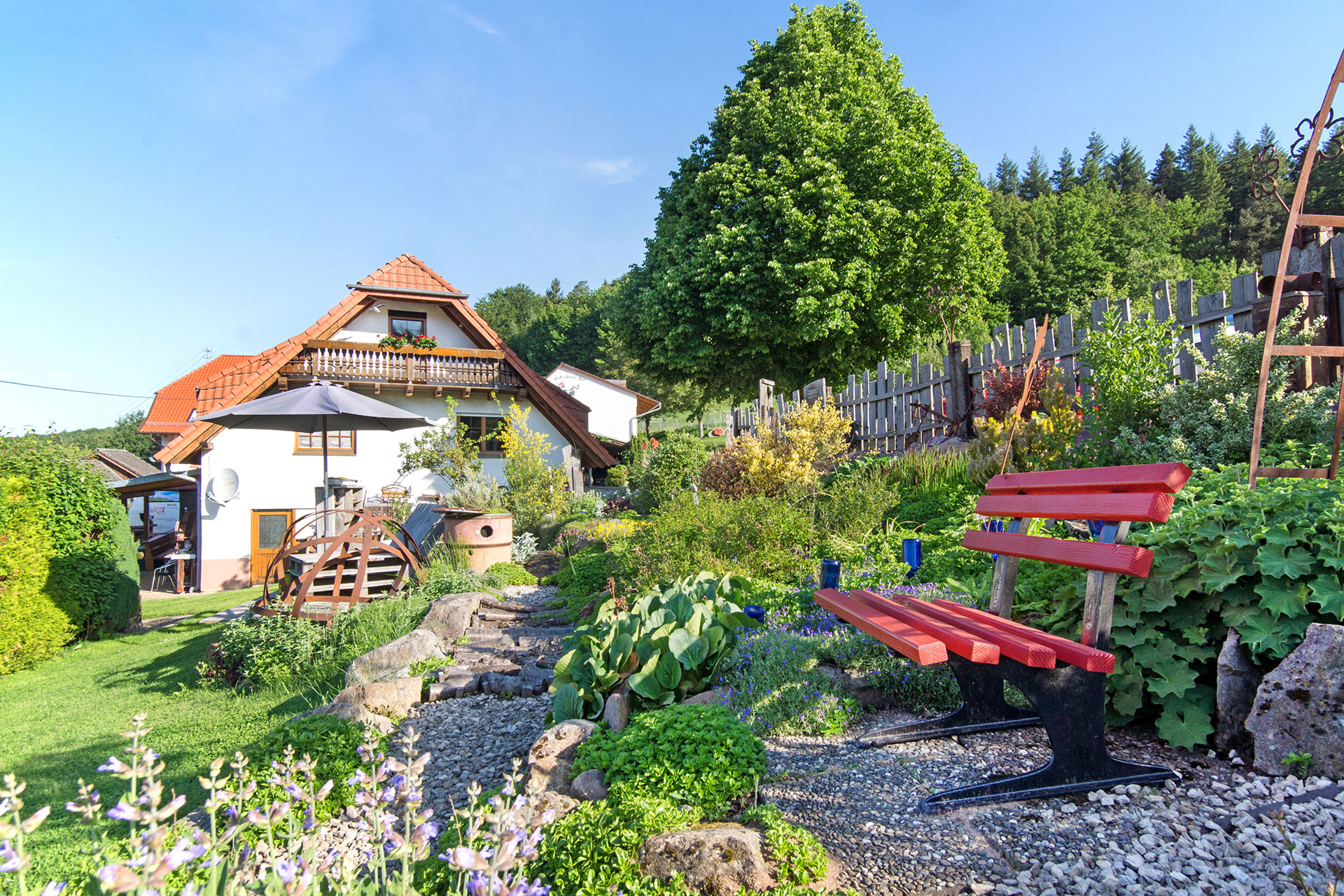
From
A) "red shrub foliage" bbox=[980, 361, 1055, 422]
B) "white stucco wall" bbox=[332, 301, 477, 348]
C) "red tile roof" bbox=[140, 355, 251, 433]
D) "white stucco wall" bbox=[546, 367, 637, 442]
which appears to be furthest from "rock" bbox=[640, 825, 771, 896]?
"white stucco wall" bbox=[546, 367, 637, 442]

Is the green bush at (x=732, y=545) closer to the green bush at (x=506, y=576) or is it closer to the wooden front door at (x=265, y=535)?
the green bush at (x=506, y=576)

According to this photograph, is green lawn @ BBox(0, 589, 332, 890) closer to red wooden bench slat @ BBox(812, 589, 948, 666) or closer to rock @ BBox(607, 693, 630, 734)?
rock @ BBox(607, 693, 630, 734)

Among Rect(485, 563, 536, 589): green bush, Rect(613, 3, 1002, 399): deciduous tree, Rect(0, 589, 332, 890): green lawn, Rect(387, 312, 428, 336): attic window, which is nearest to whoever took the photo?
Rect(0, 589, 332, 890): green lawn

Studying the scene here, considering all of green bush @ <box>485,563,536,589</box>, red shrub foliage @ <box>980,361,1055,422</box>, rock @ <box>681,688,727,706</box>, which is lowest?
green bush @ <box>485,563,536,589</box>

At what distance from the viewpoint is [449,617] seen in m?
6.61

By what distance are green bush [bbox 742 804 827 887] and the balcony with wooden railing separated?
1659 centimetres

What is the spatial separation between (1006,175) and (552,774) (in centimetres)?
6646

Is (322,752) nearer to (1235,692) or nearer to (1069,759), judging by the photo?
(1069,759)

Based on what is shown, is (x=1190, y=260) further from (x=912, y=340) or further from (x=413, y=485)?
(x=413, y=485)

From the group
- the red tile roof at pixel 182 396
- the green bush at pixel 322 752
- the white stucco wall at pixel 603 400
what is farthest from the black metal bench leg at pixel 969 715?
the white stucco wall at pixel 603 400

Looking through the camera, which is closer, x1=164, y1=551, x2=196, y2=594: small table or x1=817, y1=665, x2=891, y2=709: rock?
x1=817, y1=665, x2=891, y2=709: rock

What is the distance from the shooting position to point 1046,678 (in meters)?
2.58

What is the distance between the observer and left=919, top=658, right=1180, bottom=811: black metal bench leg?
2.53m

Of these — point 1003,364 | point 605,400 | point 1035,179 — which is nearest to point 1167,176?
point 1035,179
